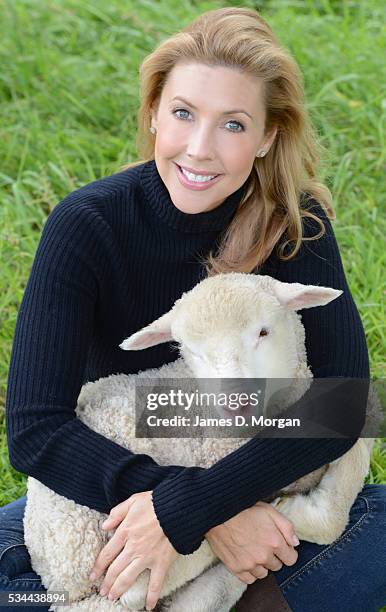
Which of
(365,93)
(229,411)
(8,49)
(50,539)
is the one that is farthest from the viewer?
(8,49)

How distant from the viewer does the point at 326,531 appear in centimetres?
224

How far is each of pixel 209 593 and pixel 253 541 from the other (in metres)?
0.16

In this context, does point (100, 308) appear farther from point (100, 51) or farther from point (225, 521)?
point (100, 51)

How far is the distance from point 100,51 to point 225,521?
305 cm

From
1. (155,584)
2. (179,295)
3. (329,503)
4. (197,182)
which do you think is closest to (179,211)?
(197,182)

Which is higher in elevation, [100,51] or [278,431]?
[100,51]

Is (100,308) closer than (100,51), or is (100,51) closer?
(100,308)

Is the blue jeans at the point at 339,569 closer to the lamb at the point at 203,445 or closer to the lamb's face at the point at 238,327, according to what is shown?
the lamb at the point at 203,445

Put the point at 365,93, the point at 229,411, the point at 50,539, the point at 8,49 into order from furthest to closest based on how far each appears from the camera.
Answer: the point at 8,49 → the point at 365,93 → the point at 50,539 → the point at 229,411

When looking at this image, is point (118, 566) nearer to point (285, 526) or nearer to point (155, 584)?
point (155, 584)

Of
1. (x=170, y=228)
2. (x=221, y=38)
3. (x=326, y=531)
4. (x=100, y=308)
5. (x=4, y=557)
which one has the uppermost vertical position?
(x=221, y=38)

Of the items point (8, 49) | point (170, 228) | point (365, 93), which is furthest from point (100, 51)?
point (170, 228)

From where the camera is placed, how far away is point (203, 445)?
2164mm

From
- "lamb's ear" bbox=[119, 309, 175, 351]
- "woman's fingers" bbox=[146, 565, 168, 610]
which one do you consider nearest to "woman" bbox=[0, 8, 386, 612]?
"woman's fingers" bbox=[146, 565, 168, 610]
